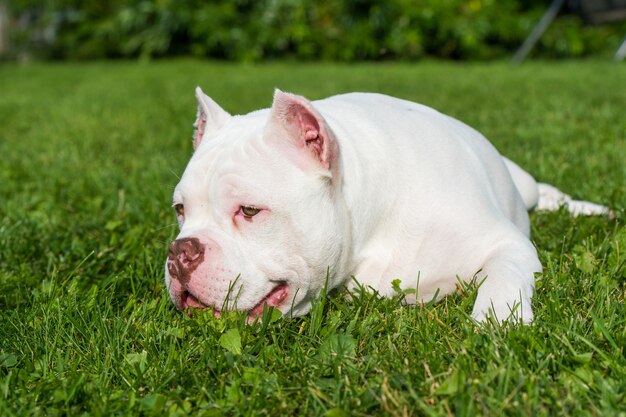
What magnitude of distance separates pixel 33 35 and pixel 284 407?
1743 centimetres

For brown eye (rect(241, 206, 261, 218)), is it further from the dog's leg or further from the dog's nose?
the dog's leg

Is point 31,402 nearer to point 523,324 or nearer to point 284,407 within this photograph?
point 284,407

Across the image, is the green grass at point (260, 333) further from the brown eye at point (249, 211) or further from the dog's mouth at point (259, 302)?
the brown eye at point (249, 211)

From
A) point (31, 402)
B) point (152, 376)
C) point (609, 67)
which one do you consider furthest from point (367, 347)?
point (609, 67)

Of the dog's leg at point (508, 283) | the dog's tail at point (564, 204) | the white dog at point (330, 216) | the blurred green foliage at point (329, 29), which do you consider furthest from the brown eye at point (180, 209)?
the blurred green foliage at point (329, 29)

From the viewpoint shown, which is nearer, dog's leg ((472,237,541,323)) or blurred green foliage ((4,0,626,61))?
dog's leg ((472,237,541,323))

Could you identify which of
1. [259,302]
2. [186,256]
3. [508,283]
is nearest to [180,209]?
[186,256]

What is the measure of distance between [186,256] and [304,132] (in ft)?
1.68

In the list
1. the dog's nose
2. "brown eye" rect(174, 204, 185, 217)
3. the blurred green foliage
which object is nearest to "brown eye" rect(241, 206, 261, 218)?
the dog's nose

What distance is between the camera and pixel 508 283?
2.35m

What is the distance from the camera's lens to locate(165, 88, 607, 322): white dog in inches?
91.0

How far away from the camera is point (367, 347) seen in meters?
2.18

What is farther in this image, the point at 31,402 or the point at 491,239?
the point at 491,239

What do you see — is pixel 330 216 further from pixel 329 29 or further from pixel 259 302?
pixel 329 29
